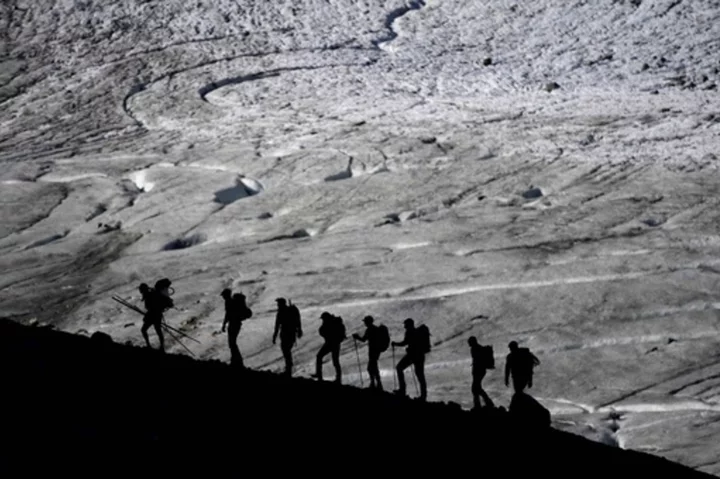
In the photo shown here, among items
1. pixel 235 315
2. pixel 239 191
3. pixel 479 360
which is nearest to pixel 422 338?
pixel 479 360

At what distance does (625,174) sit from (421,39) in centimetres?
1179

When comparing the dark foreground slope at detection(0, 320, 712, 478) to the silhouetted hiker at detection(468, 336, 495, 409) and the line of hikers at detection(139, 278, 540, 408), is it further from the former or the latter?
the line of hikers at detection(139, 278, 540, 408)

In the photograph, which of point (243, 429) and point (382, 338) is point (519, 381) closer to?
point (382, 338)

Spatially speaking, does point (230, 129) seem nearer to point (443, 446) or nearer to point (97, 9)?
point (97, 9)

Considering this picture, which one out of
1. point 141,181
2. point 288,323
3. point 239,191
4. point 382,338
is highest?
point 382,338

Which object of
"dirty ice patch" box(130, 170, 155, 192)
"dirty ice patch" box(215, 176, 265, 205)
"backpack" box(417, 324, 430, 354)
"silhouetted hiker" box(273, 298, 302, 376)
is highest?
"backpack" box(417, 324, 430, 354)

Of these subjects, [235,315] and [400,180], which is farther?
[400,180]

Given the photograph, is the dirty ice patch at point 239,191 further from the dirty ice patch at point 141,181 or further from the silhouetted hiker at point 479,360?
the silhouetted hiker at point 479,360

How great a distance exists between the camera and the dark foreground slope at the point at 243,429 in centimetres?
851

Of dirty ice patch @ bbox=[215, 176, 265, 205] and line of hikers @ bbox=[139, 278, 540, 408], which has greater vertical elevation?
line of hikers @ bbox=[139, 278, 540, 408]

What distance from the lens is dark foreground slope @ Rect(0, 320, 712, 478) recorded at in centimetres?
851

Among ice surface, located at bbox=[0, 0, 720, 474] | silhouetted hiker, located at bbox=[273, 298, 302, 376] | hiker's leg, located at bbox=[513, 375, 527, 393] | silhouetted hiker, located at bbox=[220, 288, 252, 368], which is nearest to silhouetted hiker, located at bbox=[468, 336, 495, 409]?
hiker's leg, located at bbox=[513, 375, 527, 393]

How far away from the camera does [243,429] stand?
9.32m

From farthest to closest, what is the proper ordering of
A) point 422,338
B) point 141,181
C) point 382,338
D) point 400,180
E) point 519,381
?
point 141,181, point 400,180, point 382,338, point 422,338, point 519,381
